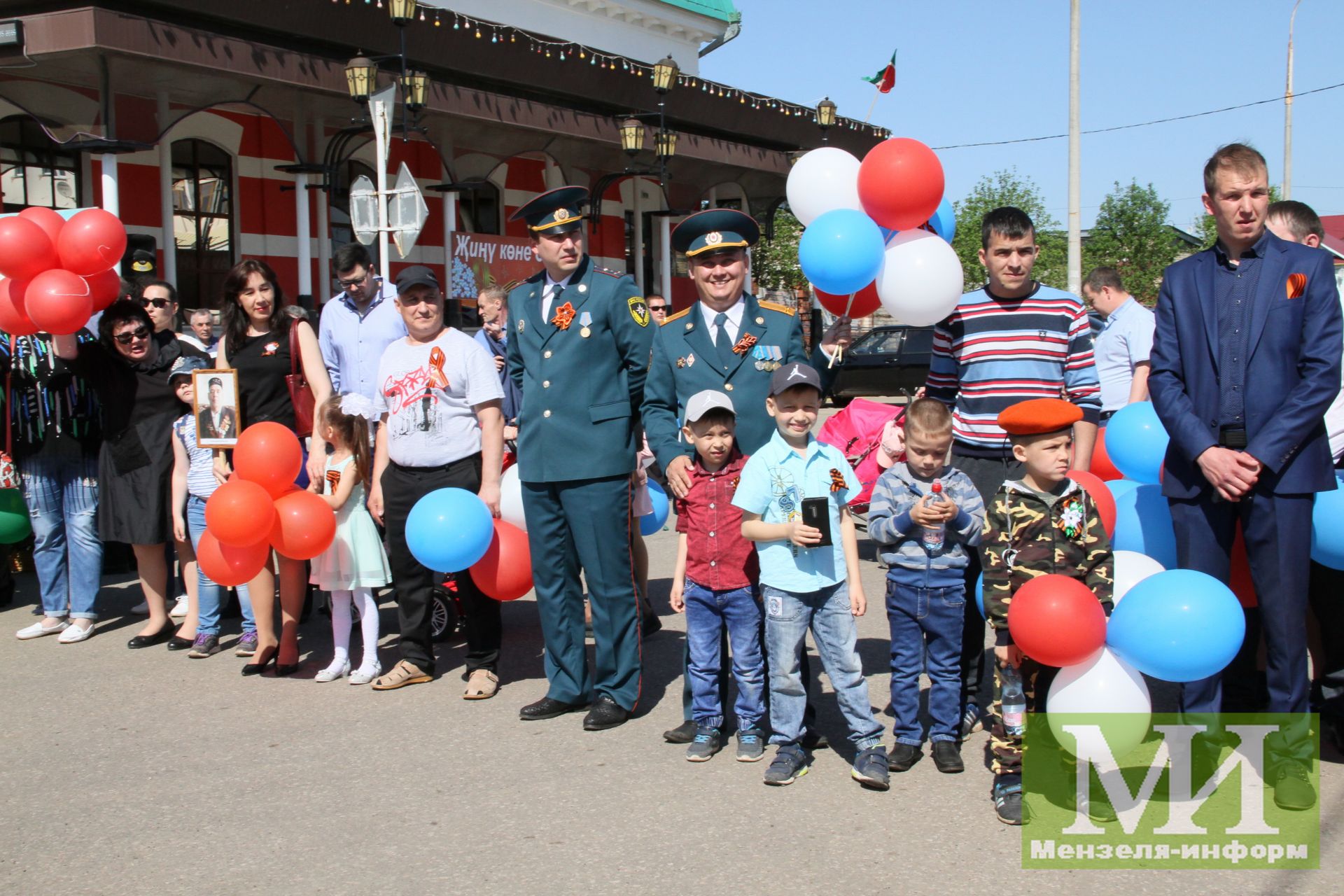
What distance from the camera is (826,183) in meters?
5.05

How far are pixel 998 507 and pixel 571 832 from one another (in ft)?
5.92

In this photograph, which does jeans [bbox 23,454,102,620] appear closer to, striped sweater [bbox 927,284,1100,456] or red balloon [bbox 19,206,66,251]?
red balloon [bbox 19,206,66,251]

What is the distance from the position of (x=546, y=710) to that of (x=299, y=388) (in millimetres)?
2371

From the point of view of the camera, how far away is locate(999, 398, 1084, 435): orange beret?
153 inches

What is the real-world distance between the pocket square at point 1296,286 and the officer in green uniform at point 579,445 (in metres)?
2.51

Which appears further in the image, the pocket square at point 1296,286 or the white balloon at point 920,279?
the white balloon at point 920,279

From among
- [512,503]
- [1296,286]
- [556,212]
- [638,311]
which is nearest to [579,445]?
[638,311]

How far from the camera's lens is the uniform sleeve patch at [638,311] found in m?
5.20

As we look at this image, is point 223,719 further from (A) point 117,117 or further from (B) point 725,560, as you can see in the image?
(A) point 117,117

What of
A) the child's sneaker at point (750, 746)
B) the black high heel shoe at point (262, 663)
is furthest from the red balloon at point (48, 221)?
the child's sneaker at point (750, 746)

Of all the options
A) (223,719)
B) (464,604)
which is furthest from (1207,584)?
(223,719)

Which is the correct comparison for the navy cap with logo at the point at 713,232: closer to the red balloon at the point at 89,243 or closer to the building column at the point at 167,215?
the red balloon at the point at 89,243

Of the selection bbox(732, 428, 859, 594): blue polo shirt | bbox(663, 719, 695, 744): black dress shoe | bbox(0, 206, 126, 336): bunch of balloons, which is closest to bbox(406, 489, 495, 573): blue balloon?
bbox(663, 719, 695, 744): black dress shoe

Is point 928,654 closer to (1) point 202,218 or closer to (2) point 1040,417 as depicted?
(2) point 1040,417
